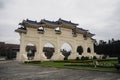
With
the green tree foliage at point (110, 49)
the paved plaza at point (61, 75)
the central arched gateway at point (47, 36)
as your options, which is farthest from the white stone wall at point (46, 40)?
the paved plaza at point (61, 75)

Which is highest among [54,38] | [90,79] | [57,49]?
[54,38]

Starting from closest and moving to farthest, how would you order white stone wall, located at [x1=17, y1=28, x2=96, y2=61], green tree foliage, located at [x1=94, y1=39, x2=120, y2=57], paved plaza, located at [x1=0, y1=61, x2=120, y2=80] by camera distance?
paved plaza, located at [x1=0, y1=61, x2=120, y2=80] → white stone wall, located at [x1=17, y1=28, x2=96, y2=61] → green tree foliage, located at [x1=94, y1=39, x2=120, y2=57]

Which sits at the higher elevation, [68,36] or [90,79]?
[68,36]

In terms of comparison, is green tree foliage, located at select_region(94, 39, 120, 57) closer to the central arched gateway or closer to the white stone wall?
the central arched gateway

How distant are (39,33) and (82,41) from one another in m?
13.6

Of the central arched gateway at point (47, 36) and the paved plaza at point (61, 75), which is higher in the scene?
the central arched gateway at point (47, 36)

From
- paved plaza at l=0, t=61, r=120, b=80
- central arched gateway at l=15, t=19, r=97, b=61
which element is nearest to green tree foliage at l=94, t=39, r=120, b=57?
central arched gateway at l=15, t=19, r=97, b=61

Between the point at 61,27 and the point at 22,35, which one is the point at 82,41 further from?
the point at 22,35

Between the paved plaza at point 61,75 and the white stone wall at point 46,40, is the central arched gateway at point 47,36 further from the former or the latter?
the paved plaza at point 61,75

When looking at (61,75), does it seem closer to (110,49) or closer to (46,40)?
(46,40)

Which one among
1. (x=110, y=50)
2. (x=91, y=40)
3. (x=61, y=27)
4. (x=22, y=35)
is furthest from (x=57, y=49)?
(x=110, y=50)

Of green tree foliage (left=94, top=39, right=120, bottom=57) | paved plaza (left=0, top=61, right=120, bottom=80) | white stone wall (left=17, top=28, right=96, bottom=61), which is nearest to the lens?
paved plaza (left=0, top=61, right=120, bottom=80)

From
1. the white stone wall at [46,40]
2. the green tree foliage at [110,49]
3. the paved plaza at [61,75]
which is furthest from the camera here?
the green tree foliage at [110,49]

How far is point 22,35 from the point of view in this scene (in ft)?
117
